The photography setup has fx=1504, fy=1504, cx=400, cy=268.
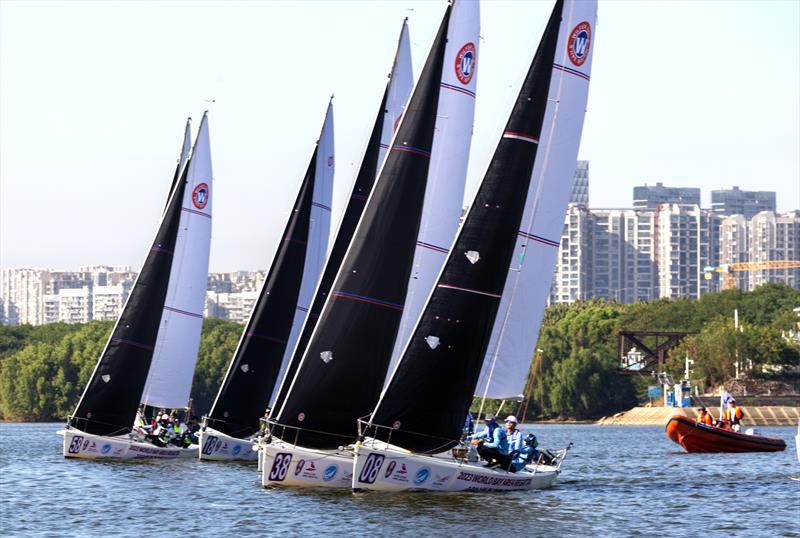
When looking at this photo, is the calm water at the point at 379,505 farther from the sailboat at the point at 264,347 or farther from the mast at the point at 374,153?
the mast at the point at 374,153

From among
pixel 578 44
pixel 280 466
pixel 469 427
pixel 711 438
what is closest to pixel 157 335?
pixel 469 427

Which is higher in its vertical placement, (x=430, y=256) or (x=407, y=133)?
(x=407, y=133)

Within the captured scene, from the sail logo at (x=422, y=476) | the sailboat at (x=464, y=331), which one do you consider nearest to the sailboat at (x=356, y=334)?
the sailboat at (x=464, y=331)

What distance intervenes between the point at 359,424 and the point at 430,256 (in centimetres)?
627

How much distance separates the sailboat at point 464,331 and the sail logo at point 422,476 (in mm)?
22

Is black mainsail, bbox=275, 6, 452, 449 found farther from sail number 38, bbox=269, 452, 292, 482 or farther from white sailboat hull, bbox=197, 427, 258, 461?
white sailboat hull, bbox=197, 427, 258, 461

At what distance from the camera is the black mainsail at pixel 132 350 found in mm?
50031

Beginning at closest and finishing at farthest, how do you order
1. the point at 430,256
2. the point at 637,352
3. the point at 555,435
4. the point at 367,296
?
the point at 367,296 → the point at 430,256 → the point at 555,435 → the point at 637,352

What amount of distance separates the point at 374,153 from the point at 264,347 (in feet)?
24.0

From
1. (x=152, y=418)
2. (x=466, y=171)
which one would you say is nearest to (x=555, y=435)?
(x=152, y=418)

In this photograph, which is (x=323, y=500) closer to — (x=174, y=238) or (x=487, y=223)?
(x=487, y=223)

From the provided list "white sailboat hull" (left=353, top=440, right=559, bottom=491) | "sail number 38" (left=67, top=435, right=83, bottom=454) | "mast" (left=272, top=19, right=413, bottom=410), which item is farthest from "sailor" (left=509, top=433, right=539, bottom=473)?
"sail number 38" (left=67, top=435, right=83, bottom=454)

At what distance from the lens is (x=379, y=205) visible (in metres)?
35.4

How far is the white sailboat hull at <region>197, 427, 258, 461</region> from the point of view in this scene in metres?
47.7
